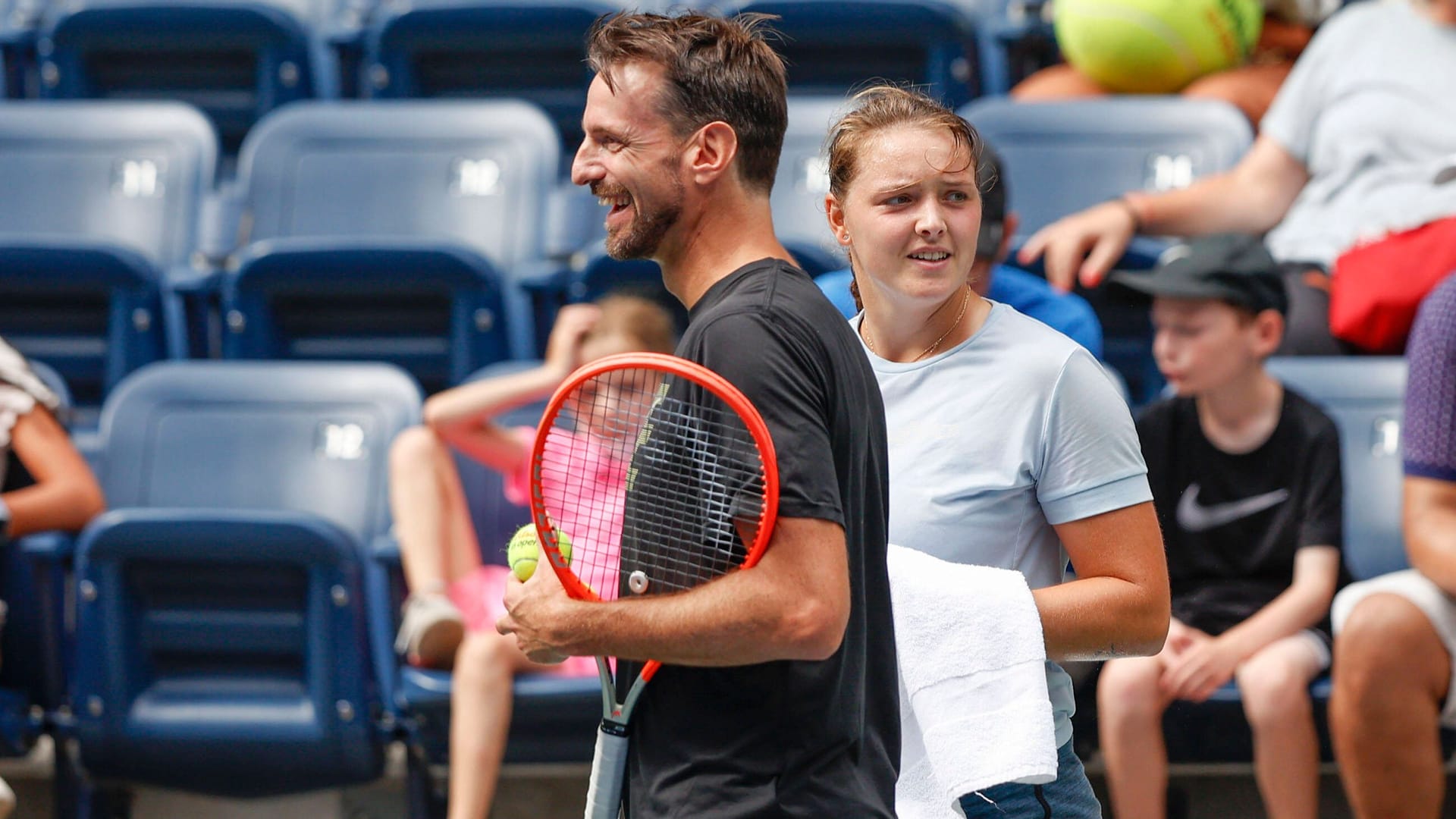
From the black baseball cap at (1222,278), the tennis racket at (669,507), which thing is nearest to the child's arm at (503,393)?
the black baseball cap at (1222,278)

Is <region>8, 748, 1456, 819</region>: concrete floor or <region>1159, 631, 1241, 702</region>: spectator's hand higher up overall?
<region>1159, 631, 1241, 702</region>: spectator's hand

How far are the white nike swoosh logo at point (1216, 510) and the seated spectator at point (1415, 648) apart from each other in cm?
29

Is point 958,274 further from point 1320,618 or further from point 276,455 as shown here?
point 276,455

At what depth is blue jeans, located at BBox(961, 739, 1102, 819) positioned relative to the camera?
1.75m

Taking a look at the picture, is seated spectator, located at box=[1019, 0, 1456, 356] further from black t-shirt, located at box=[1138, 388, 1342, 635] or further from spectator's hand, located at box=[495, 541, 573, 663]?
spectator's hand, located at box=[495, 541, 573, 663]

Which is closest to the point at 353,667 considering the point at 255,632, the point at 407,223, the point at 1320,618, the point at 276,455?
the point at 255,632

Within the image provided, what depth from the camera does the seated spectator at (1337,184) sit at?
3.41 meters

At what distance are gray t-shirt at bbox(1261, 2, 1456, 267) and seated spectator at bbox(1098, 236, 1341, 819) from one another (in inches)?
25.5

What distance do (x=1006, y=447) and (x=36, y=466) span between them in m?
2.29

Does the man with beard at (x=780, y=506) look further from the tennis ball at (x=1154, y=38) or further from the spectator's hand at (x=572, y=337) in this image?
the tennis ball at (x=1154, y=38)

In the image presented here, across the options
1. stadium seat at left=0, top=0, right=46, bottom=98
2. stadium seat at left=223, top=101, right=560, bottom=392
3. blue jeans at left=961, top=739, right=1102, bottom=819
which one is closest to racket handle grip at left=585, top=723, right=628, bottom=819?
blue jeans at left=961, top=739, right=1102, bottom=819

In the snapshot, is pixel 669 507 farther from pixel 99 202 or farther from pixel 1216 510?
pixel 99 202

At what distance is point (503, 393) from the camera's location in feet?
10.6

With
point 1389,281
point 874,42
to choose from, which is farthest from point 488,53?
point 1389,281
